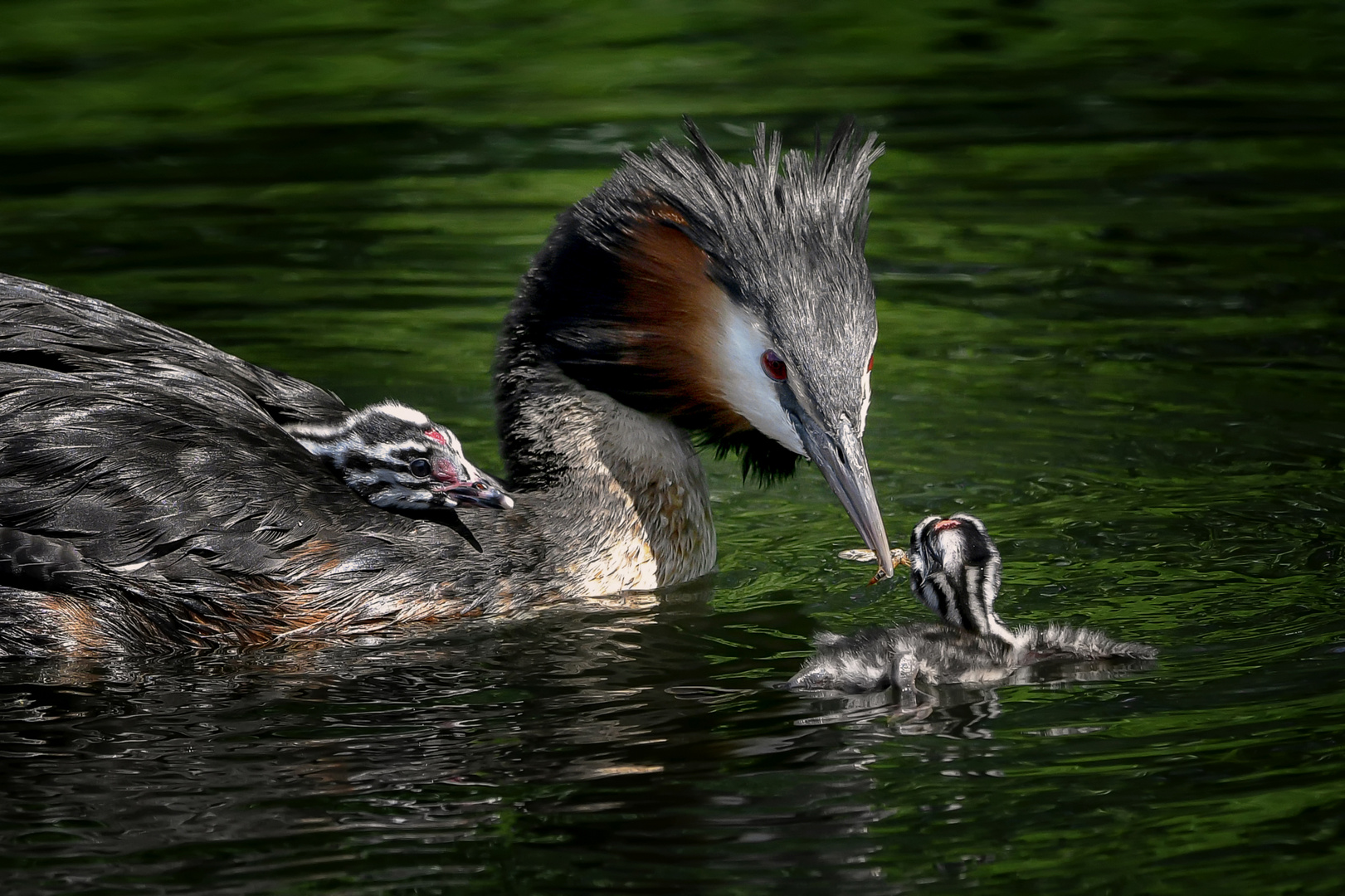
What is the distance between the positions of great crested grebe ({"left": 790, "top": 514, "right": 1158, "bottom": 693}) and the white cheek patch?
91cm

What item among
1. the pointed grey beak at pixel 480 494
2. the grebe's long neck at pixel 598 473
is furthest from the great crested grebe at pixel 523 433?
the pointed grey beak at pixel 480 494

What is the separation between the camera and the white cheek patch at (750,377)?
23.6 ft

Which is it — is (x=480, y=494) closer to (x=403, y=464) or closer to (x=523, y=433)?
(x=403, y=464)

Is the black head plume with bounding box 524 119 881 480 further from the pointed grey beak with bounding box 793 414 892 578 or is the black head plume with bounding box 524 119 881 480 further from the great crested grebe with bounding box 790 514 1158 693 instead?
the great crested grebe with bounding box 790 514 1158 693

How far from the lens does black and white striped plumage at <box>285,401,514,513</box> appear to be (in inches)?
283

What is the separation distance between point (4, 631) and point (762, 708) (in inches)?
96.7

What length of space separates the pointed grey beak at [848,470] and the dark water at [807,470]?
1.49ft

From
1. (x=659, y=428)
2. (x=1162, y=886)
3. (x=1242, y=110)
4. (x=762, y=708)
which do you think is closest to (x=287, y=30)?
(x=1242, y=110)

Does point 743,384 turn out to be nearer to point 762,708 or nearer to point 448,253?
point 762,708

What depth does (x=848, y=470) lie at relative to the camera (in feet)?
22.8

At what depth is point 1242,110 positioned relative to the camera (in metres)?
14.0

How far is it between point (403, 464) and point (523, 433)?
28.9 inches

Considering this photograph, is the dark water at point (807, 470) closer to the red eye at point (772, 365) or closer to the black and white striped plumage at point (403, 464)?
the black and white striped plumage at point (403, 464)

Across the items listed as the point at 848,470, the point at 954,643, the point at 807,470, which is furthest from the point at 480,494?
the point at 807,470
